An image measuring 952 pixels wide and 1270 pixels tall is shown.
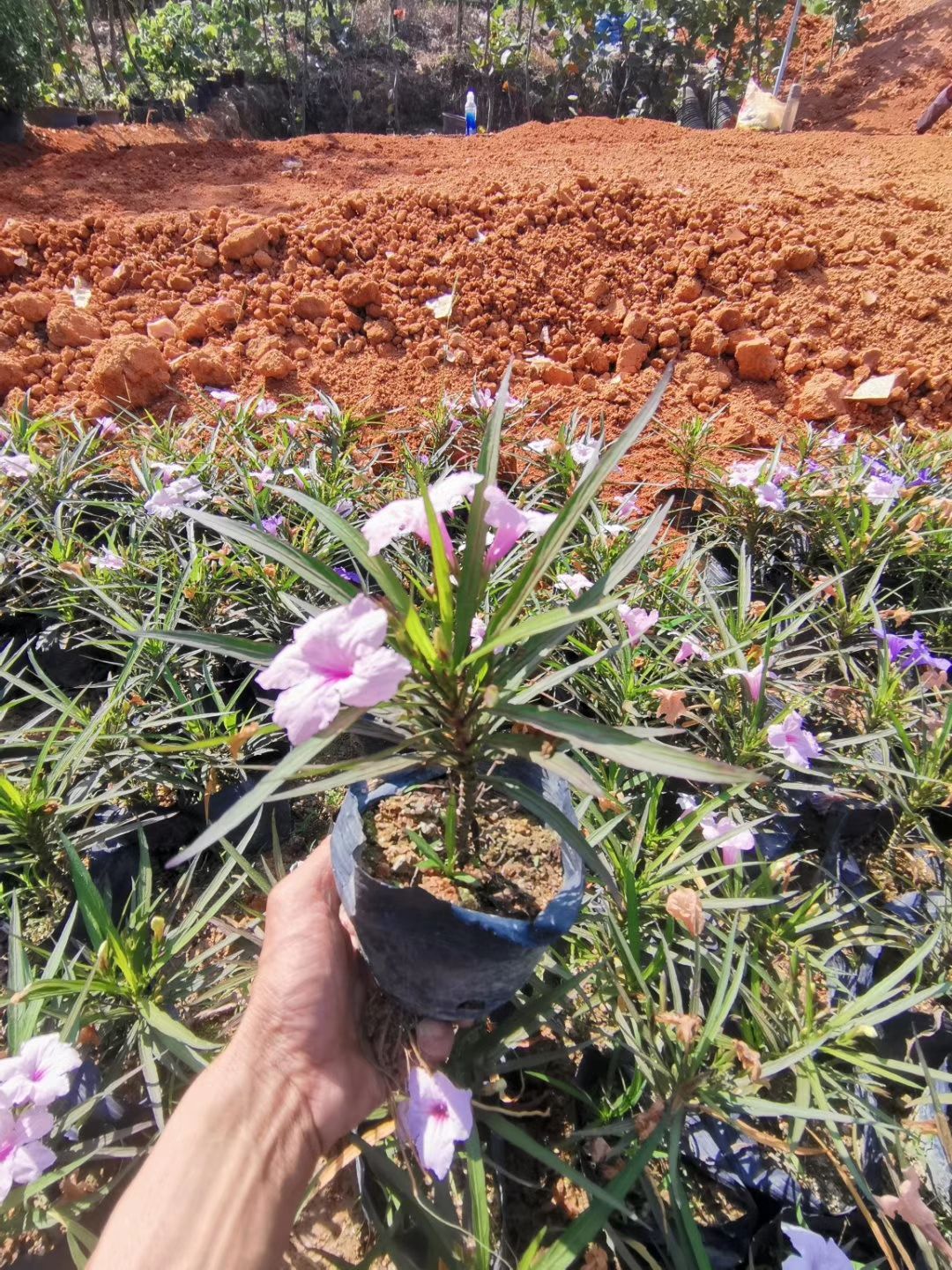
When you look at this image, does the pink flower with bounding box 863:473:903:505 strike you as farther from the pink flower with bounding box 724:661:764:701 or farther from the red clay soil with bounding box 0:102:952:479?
the pink flower with bounding box 724:661:764:701

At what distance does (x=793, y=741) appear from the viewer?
1476 millimetres

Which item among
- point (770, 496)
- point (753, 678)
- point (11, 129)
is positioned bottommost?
point (753, 678)

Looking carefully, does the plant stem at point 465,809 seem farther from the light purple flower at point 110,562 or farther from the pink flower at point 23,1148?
the light purple flower at point 110,562

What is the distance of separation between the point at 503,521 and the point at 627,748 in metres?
0.27

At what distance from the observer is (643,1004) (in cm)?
115

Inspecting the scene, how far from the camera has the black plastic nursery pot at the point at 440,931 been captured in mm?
761

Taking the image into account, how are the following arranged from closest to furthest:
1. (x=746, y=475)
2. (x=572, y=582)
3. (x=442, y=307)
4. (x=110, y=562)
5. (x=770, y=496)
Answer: (x=572, y=582) < (x=110, y=562) < (x=770, y=496) < (x=746, y=475) < (x=442, y=307)

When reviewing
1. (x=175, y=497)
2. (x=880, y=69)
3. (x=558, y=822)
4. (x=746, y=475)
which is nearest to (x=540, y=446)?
(x=746, y=475)

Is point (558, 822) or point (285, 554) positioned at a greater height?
point (285, 554)

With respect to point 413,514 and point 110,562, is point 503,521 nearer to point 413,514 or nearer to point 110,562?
point 413,514

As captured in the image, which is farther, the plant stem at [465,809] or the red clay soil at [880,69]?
the red clay soil at [880,69]

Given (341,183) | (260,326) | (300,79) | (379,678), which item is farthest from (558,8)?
(379,678)

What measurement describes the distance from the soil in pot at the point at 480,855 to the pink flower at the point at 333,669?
37 cm

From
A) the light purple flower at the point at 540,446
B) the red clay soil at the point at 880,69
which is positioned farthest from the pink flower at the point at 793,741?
the red clay soil at the point at 880,69
